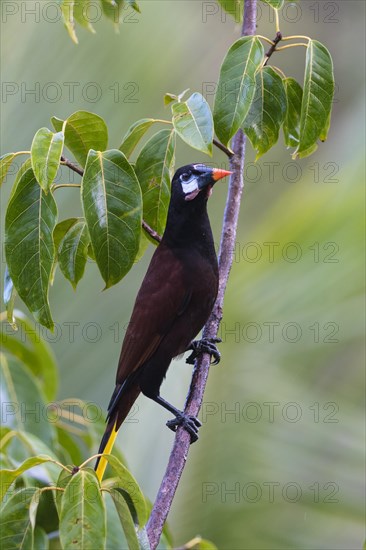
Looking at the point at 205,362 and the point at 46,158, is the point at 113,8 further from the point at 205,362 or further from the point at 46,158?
the point at 205,362

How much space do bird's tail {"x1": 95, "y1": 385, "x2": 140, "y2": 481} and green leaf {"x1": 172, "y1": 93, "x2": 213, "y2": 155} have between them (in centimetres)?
109

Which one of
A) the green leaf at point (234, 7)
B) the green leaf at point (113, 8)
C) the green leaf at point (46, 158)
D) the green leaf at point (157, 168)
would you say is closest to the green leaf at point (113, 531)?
the green leaf at point (157, 168)

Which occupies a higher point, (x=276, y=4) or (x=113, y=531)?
(x=276, y=4)

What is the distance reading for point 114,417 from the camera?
2633 millimetres

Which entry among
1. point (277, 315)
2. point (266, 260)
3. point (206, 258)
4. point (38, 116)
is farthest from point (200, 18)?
point (206, 258)

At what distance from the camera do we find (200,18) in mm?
4371

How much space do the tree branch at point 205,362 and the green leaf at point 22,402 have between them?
0.48m

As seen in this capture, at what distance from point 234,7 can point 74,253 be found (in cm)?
89

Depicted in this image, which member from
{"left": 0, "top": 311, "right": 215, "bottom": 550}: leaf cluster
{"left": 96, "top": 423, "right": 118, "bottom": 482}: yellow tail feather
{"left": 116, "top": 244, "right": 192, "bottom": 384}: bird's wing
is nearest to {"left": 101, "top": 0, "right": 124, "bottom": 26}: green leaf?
{"left": 116, "top": 244, "right": 192, "bottom": 384}: bird's wing

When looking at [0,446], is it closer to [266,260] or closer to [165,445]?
[165,445]

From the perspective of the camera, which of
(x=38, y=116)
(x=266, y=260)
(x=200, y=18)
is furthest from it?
(x=200, y=18)

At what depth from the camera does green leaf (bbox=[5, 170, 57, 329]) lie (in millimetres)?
1780

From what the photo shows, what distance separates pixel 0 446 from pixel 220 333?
164 centimetres

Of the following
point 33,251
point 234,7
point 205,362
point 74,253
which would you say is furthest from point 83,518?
point 234,7
